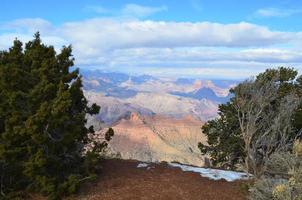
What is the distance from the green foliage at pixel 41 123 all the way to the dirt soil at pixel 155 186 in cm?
96

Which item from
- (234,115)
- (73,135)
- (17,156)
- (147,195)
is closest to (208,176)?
(147,195)

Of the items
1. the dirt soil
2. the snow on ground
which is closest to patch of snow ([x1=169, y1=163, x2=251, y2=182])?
the snow on ground

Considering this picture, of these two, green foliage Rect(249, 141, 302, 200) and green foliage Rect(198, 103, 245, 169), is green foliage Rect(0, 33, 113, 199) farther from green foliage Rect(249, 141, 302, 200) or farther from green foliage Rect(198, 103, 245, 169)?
green foliage Rect(198, 103, 245, 169)

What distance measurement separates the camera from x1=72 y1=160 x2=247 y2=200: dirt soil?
18.0 metres

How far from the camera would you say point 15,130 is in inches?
669

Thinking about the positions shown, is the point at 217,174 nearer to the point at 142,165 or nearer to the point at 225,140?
the point at 142,165

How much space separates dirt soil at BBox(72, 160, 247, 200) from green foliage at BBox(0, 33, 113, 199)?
958 millimetres

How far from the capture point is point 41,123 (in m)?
17.1

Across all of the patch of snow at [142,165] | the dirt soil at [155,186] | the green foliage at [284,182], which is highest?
the green foliage at [284,182]

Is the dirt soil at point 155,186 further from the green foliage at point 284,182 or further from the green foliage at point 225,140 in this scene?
the green foliage at point 225,140

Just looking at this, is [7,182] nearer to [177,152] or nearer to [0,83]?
[0,83]

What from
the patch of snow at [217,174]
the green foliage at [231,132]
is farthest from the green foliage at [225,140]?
the patch of snow at [217,174]

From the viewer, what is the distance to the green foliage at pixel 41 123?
17031mm

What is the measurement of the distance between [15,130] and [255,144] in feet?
29.0
